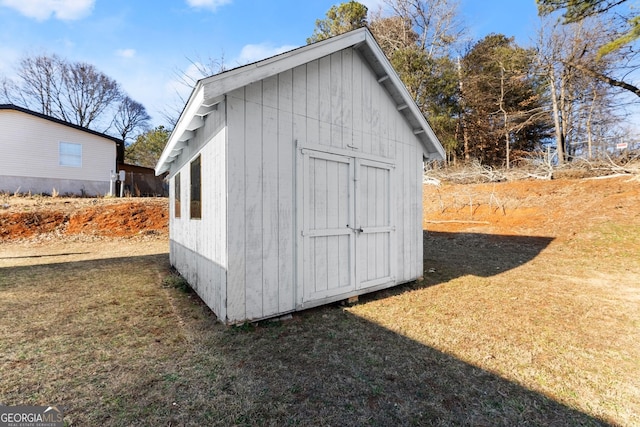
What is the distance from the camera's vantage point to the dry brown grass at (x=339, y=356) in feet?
6.65

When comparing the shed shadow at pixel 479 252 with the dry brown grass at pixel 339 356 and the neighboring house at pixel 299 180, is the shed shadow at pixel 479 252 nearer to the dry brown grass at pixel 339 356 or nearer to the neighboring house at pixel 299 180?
the dry brown grass at pixel 339 356

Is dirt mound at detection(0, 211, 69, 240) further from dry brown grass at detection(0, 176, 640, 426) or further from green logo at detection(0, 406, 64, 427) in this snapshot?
green logo at detection(0, 406, 64, 427)

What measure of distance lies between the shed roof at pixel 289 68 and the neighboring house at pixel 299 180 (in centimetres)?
2

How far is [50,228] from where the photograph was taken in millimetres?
10680

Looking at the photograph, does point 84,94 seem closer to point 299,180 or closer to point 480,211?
point 299,180

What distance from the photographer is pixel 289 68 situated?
11.5ft

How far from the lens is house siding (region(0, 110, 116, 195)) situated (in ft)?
44.0

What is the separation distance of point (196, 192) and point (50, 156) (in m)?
15.3

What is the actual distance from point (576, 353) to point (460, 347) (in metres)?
1.11

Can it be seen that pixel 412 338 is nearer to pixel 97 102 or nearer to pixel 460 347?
pixel 460 347

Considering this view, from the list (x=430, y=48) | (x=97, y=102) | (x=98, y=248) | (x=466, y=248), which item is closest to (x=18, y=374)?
(x=98, y=248)


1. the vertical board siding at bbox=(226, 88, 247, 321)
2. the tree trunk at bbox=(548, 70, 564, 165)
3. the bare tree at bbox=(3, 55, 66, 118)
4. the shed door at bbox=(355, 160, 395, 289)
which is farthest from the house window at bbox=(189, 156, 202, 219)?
the bare tree at bbox=(3, 55, 66, 118)

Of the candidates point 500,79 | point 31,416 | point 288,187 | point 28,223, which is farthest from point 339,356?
point 500,79

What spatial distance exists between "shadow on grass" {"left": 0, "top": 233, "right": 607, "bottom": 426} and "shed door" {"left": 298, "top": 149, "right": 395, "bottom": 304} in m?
0.80
